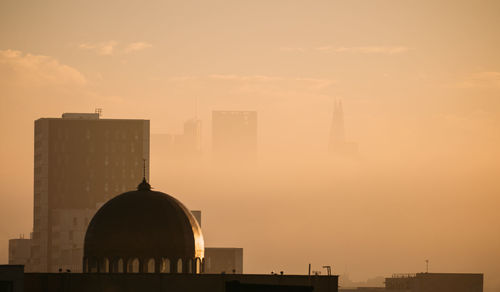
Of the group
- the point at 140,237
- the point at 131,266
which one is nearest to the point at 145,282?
the point at 131,266

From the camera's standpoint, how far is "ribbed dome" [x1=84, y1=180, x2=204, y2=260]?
9906 cm

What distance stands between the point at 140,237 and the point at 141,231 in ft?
1.23

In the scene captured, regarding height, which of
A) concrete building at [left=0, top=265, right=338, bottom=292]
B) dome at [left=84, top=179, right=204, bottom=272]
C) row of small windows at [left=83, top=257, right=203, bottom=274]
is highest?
dome at [left=84, top=179, right=204, bottom=272]

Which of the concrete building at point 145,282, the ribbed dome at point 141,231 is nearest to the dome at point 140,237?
the ribbed dome at point 141,231

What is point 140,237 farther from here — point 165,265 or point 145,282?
point 145,282

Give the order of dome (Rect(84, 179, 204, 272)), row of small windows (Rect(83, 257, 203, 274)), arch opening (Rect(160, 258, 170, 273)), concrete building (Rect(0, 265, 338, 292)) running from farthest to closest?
arch opening (Rect(160, 258, 170, 273))
dome (Rect(84, 179, 204, 272))
row of small windows (Rect(83, 257, 203, 274))
concrete building (Rect(0, 265, 338, 292))

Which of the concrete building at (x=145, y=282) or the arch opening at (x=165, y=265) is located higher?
the arch opening at (x=165, y=265)

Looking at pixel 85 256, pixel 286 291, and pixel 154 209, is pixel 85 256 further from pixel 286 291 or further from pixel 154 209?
pixel 286 291

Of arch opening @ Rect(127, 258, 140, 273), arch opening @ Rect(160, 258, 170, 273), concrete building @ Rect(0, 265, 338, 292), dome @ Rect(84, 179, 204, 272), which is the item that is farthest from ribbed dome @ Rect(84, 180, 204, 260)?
concrete building @ Rect(0, 265, 338, 292)

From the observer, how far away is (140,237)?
99.1 meters

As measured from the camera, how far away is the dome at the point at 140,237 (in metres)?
99.0

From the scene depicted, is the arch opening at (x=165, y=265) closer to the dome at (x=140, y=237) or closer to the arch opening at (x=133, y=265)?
the dome at (x=140, y=237)

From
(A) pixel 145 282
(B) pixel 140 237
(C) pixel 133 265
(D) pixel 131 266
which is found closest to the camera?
(A) pixel 145 282

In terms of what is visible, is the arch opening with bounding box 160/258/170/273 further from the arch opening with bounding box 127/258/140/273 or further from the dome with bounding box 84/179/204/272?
the arch opening with bounding box 127/258/140/273
